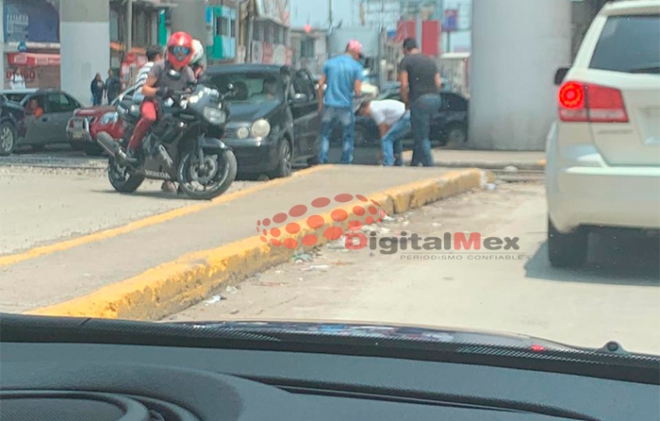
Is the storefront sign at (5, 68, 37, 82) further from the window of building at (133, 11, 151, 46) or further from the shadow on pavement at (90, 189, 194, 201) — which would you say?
the shadow on pavement at (90, 189, 194, 201)

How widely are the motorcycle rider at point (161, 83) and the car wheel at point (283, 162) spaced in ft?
7.75

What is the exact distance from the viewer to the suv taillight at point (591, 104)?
6051 mm

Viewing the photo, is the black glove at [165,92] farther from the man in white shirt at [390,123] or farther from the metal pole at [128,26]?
the metal pole at [128,26]

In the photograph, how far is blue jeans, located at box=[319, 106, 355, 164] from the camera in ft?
44.9

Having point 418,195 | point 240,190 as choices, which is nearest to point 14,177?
point 240,190

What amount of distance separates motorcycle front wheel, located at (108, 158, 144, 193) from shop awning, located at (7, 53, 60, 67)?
85.8 ft

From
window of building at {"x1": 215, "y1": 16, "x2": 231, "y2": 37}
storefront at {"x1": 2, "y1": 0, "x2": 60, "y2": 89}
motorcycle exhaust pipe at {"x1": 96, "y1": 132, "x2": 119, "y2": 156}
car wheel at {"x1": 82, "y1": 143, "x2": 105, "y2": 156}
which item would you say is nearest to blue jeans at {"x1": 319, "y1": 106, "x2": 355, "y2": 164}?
motorcycle exhaust pipe at {"x1": 96, "y1": 132, "x2": 119, "y2": 156}

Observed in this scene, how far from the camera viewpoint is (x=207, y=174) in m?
9.94

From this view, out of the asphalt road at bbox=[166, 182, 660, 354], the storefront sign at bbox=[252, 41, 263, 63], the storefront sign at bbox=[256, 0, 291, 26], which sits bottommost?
the asphalt road at bbox=[166, 182, 660, 354]

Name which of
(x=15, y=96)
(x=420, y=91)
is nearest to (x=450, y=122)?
(x=420, y=91)

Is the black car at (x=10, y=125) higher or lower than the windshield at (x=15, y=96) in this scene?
lower

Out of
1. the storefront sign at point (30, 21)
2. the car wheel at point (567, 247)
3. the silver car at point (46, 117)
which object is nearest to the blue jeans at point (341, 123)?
the car wheel at point (567, 247)

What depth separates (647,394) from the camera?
1.99m

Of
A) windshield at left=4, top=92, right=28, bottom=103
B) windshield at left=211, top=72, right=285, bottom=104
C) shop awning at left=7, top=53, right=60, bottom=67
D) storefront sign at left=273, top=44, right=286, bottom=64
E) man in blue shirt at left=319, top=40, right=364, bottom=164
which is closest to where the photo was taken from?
windshield at left=211, top=72, right=285, bottom=104
